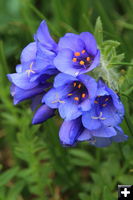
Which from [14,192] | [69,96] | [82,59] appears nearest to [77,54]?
[82,59]

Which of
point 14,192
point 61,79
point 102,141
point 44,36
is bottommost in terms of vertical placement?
point 14,192

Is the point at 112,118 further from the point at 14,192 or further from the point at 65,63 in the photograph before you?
the point at 14,192

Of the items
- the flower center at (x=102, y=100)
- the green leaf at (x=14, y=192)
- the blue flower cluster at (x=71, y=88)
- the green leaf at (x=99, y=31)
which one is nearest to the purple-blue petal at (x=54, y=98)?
the blue flower cluster at (x=71, y=88)

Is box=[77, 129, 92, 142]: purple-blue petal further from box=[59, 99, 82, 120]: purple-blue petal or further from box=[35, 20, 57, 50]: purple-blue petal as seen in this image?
box=[35, 20, 57, 50]: purple-blue petal

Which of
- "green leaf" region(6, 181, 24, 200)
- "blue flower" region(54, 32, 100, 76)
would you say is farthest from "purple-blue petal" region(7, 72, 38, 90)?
"green leaf" region(6, 181, 24, 200)

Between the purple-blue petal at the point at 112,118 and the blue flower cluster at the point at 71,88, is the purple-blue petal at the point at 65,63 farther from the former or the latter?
the purple-blue petal at the point at 112,118

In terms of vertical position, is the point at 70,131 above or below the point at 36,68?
below

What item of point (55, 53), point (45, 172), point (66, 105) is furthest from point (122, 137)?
point (45, 172)
